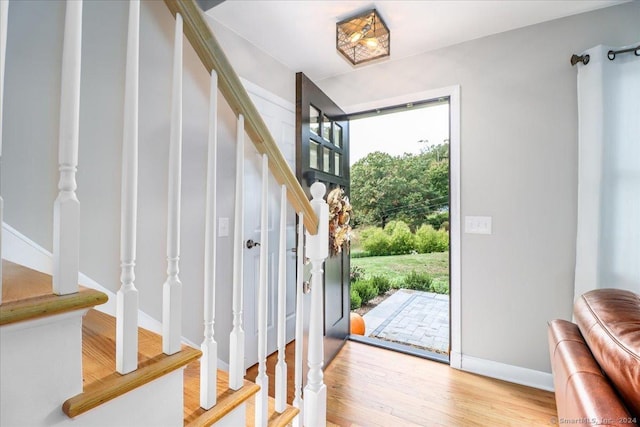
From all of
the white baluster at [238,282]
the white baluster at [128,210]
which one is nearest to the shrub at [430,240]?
the white baluster at [238,282]

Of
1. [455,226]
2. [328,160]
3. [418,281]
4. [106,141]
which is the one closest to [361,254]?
[418,281]

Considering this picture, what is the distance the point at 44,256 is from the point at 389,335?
270 cm

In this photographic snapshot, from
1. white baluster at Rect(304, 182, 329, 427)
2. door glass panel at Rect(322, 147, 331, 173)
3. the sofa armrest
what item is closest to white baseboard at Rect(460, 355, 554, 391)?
the sofa armrest

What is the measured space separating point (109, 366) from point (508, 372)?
7.60 ft

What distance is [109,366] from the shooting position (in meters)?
0.71

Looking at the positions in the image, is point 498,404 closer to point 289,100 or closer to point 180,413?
point 180,413

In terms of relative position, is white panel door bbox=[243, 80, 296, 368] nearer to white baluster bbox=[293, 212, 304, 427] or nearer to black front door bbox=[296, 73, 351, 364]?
black front door bbox=[296, 73, 351, 364]

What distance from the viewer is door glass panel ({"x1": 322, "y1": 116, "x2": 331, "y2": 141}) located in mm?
2172

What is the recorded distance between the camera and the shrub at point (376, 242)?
14.2ft

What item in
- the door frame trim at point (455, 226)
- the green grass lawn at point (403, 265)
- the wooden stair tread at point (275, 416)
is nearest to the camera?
the wooden stair tread at point (275, 416)

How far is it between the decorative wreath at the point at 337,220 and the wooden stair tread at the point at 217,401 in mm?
1224

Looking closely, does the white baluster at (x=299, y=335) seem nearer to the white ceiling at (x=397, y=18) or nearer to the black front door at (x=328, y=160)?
the black front door at (x=328, y=160)

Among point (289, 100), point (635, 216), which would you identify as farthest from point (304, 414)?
point (289, 100)

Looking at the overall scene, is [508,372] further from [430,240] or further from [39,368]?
[39,368]
